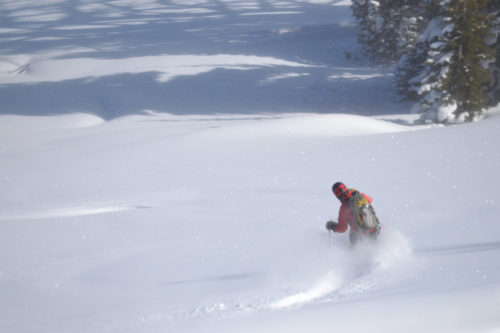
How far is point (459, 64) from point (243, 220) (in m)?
12.3

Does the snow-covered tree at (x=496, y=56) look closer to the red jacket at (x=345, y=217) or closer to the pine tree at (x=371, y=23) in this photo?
the pine tree at (x=371, y=23)

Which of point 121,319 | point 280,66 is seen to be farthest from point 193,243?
point 280,66

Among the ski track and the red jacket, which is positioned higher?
the red jacket

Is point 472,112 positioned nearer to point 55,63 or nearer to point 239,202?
point 239,202

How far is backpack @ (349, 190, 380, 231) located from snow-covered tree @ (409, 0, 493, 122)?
1231 centimetres

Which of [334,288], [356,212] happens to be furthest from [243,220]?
[334,288]

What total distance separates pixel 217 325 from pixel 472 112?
15.4m

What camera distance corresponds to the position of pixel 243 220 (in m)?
8.24

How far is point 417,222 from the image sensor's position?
728 cm

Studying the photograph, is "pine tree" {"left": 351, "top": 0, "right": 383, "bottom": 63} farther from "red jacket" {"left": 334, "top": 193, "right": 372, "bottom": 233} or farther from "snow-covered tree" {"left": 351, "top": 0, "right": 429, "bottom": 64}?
"red jacket" {"left": 334, "top": 193, "right": 372, "bottom": 233}

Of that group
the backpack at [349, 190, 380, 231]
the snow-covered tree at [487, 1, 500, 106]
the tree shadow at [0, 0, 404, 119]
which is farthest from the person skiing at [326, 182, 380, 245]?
the tree shadow at [0, 0, 404, 119]

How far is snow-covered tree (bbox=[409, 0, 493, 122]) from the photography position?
15742mm

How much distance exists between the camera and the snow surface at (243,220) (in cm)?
448

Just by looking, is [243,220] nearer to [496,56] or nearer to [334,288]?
[334,288]
